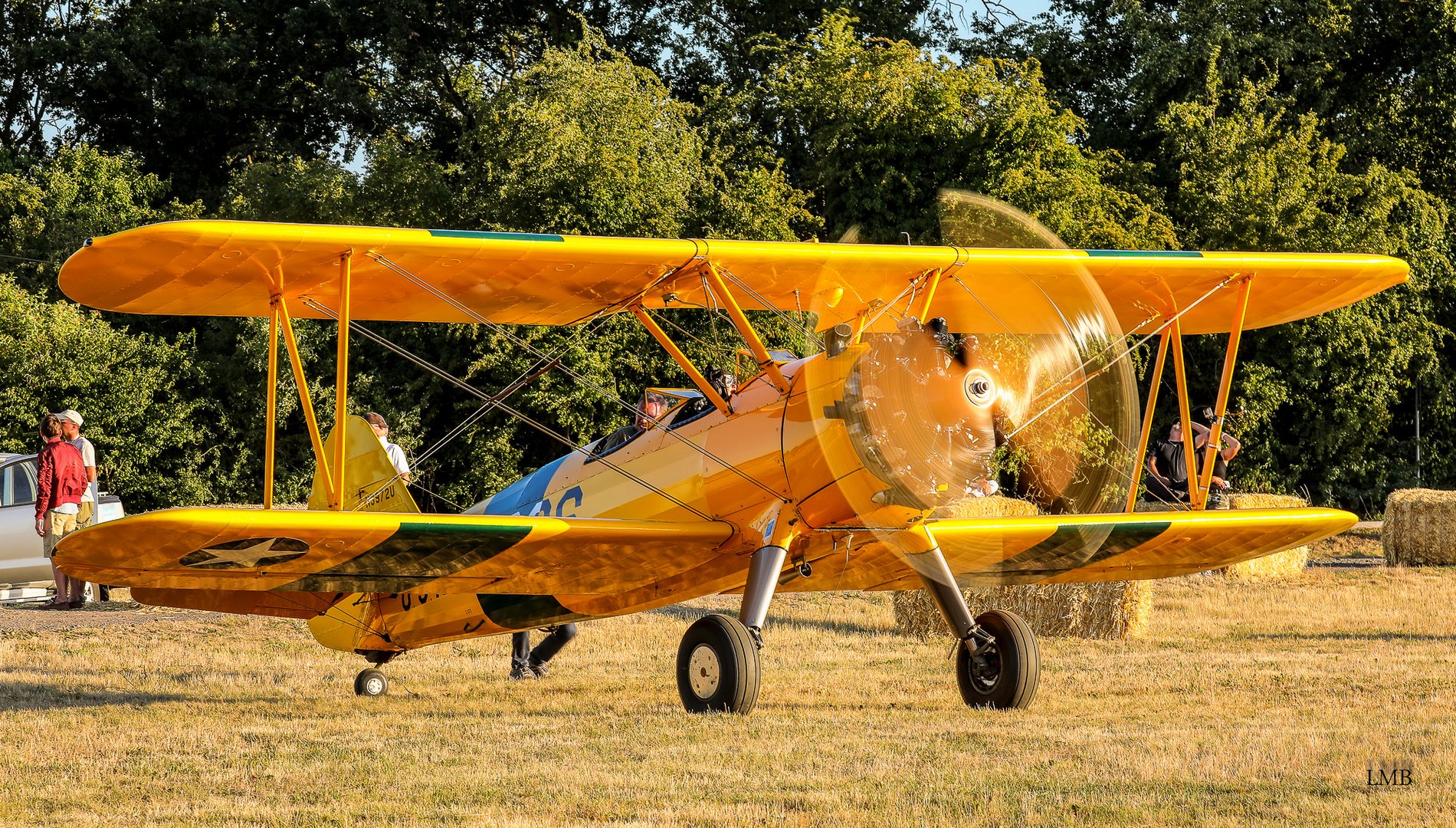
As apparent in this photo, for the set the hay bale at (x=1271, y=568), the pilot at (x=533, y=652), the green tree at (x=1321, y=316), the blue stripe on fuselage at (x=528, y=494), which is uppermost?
the green tree at (x=1321, y=316)

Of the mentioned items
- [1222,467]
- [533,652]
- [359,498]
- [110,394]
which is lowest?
[533,652]

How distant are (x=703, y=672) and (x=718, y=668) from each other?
0.14 metres

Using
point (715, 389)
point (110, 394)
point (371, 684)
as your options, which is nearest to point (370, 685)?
point (371, 684)

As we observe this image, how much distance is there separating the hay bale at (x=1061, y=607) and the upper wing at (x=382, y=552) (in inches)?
143

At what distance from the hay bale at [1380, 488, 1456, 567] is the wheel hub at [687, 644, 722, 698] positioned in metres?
12.6

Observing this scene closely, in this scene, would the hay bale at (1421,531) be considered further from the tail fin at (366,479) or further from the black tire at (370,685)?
the black tire at (370,685)

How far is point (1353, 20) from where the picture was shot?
90.1 ft

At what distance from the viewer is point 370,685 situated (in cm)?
857

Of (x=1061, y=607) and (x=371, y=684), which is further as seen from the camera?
(x=1061, y=607)

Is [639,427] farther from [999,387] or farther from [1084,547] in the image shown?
[1084,547]

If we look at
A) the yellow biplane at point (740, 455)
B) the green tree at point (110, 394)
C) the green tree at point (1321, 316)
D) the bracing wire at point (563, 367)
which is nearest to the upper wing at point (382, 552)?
the yellow biplane at point (740, 455)

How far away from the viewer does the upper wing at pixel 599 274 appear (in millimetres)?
6941

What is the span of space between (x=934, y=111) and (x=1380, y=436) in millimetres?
10051

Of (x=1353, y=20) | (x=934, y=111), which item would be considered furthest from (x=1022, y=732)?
(x=1353, y=20)
